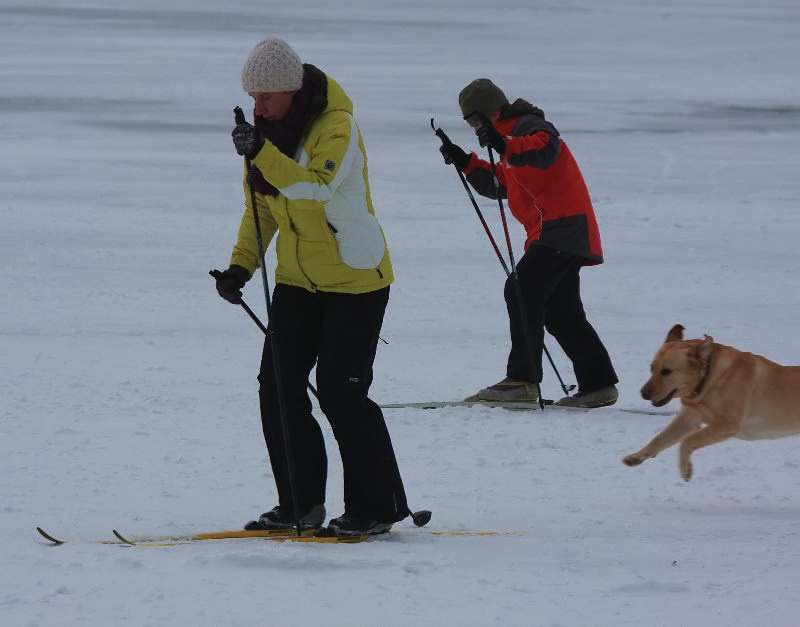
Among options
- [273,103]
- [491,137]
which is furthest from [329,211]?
[491,137]

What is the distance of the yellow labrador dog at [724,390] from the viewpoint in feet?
14.5

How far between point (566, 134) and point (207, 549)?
10.5 meters

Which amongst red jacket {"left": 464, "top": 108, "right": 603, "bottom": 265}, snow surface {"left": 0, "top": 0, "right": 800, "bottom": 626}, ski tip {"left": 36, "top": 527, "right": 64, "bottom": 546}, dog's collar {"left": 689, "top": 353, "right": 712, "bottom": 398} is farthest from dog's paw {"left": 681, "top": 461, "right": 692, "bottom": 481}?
ski tip {"left": 36, "top": 527, "right": 64, "bottom": 546}

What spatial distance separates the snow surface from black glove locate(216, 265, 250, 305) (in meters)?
0.83

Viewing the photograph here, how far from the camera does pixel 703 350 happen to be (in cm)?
439

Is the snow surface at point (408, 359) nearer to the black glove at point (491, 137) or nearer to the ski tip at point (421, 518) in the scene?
the ski tip at point (421, 518)

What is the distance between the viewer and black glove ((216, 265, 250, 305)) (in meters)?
4.05

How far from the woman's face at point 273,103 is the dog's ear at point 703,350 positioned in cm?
177

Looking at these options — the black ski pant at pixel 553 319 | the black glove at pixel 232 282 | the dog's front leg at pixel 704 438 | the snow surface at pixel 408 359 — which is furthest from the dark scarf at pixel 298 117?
the black ski pant at pixel 553 319

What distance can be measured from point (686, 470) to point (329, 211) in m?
1.74

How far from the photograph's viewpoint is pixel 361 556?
3686mm

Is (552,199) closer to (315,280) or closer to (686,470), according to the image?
(686,470)

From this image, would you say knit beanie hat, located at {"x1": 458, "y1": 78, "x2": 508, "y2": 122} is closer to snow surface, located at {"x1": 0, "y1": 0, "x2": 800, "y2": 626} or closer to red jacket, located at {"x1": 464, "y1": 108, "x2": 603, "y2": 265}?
red jacket, located at {"x1": 464, "y1": 108, "x2": 603, "y2": 265}

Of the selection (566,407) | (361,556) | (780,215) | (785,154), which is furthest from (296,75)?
(785,154)
